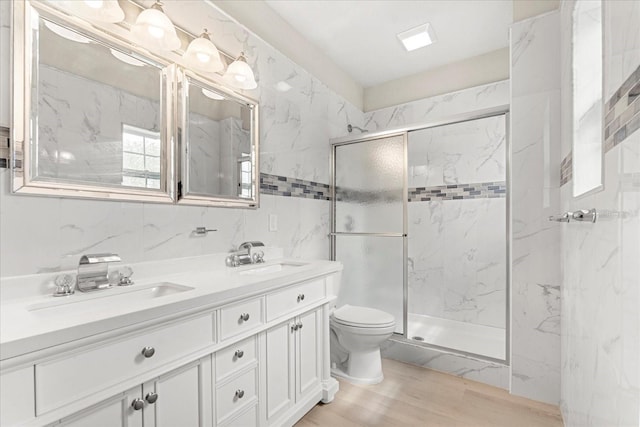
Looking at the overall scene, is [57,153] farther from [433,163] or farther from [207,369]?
[433,163]

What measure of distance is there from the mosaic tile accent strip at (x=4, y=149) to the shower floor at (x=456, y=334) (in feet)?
8.96

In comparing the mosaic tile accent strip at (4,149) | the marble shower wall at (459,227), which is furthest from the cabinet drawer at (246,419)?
the marble shower wall at (459,227)

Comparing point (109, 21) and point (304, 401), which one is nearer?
point (109, 21)

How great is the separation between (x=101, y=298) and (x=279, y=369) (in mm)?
870

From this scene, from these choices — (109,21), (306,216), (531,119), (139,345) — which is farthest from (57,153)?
(531,119)

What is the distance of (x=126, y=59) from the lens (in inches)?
55.6

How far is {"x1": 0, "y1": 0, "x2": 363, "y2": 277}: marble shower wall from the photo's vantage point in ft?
3.69

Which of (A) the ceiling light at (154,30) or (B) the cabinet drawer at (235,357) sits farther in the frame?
(A) the ceiling light at (154,30)

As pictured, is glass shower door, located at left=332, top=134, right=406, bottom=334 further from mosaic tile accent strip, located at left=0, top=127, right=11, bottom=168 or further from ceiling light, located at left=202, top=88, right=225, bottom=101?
mosaic tile accent strip, located at left=0, top=127, right=11, bottom=168

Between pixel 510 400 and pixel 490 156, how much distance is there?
2041 millimetres

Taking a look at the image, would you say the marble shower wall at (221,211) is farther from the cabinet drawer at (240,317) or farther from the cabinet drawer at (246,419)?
the cabinet drawer at (246,419)

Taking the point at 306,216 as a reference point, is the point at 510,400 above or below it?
below

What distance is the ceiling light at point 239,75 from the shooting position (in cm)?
183

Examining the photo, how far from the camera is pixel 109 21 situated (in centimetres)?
130
